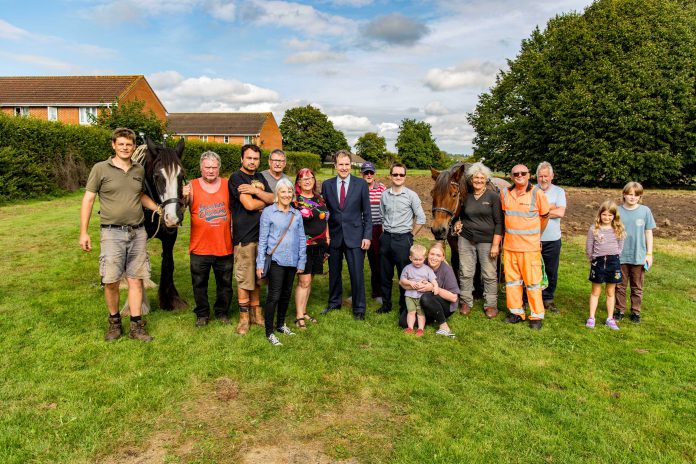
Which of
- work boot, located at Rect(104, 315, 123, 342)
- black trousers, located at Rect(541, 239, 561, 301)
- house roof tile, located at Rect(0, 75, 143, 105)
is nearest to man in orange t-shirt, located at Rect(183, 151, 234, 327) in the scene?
work boot, located at Rect(104, 315, 123, 342)

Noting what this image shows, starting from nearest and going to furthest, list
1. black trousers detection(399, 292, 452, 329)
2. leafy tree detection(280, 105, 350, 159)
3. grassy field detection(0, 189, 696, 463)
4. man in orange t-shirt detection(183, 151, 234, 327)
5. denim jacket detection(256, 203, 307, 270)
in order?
grassy field detection(0, 189, 696, 463)
denim jacket detection(256, 203, 307, 270)
man in orange t-shirt detection(183, 151, 234, 327)
black trousers detection(399, 292, 452, 329)
leafy tree detection(280, 105, 350, 159)

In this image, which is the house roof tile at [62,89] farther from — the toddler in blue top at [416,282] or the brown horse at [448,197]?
the toddler in blue top at [416,282]

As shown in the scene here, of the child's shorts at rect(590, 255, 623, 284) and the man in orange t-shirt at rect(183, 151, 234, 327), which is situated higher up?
the man in orange t-shirt at rect(183, 151, 234, 327)

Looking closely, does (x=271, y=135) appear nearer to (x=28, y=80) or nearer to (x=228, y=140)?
(x=228, y=140)

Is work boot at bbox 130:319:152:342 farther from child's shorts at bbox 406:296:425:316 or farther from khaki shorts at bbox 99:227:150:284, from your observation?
child's shorts at bbox 406:296:425:316

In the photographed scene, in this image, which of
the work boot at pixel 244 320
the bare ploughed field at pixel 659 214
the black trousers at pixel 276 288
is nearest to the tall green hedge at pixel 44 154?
the work boot at pixel 244 320

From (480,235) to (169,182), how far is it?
4.17 m

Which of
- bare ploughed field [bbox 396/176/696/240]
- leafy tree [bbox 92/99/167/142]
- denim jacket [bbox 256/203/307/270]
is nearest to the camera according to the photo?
denim jacket [bbox 256/203/307/270]

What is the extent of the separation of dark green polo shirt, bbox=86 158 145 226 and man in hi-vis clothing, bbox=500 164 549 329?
4.77 metres

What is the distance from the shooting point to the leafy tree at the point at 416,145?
82.3 meters

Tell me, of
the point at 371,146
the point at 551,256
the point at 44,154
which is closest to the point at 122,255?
the point at 551,256

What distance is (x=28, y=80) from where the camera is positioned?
36.6 m

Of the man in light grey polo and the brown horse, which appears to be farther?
the man in light grey polo

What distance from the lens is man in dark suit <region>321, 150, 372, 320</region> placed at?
5664mm
